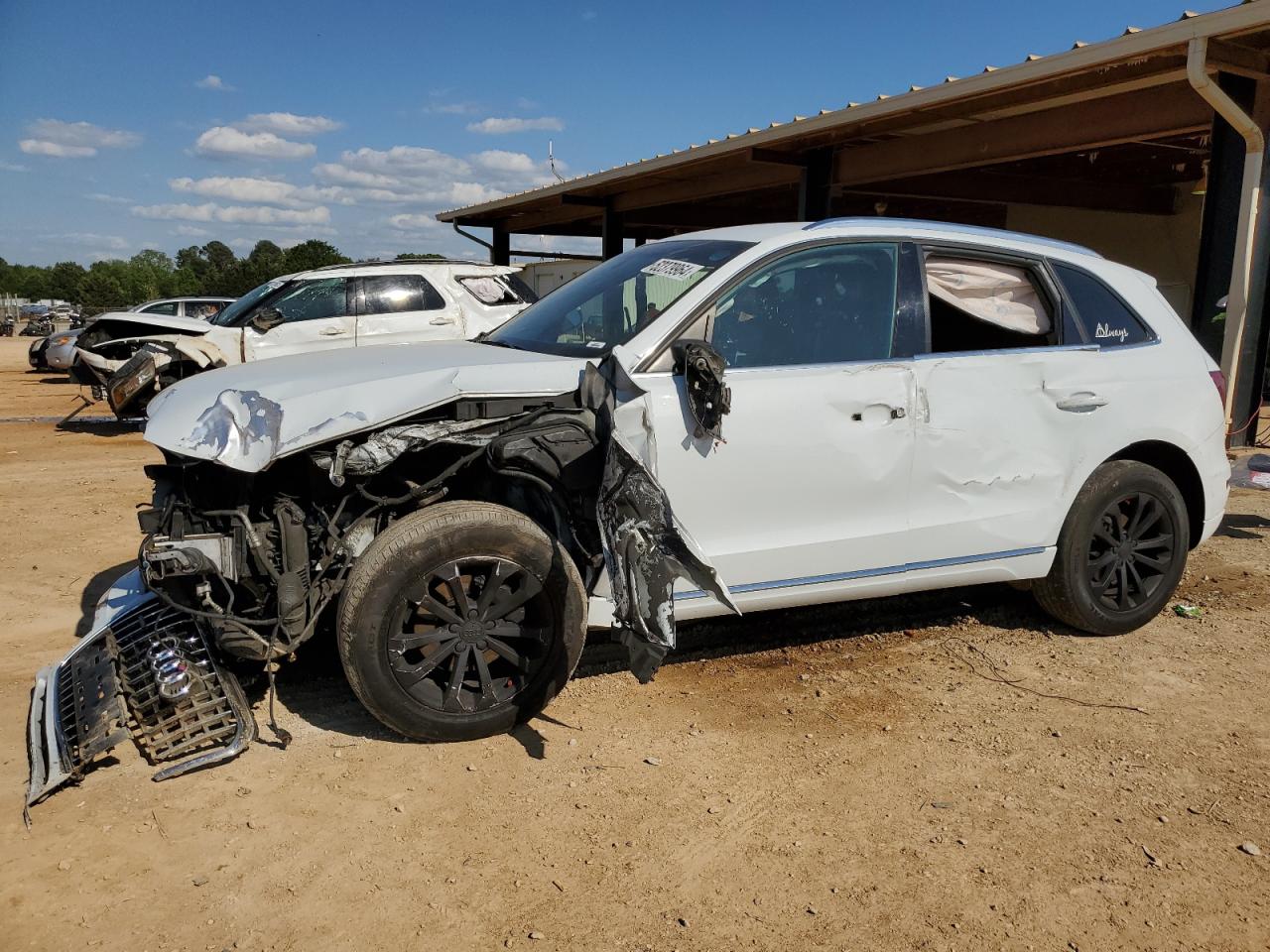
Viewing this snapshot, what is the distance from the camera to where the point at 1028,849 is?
317 cm

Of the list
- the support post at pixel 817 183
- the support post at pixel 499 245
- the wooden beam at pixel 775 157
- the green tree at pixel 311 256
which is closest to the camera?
the wooden beam at pixel 775 157

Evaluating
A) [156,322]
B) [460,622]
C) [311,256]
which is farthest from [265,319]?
[311,256]

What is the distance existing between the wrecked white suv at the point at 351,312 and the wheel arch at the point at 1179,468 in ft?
24.1

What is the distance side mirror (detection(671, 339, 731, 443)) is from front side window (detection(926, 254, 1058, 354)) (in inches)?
47.7

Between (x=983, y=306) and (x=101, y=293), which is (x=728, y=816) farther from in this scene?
(x=101, y=293)

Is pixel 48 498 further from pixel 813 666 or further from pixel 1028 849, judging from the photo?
pixel 1028 849

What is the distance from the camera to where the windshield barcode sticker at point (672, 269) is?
4.22 metres

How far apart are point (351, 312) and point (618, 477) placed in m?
7.96

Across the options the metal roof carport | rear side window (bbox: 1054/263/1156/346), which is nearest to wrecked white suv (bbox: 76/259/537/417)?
the metal roof carport

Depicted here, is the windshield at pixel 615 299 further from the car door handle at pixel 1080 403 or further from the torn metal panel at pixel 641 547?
the car door handle at pixel 1080 403

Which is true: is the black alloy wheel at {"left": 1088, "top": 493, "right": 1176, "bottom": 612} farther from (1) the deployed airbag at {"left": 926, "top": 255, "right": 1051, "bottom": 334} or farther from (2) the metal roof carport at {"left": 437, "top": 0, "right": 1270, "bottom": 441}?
(2) the metal roof carport at {"left": 437, "top": 0, "right": 1270, "bottom": 441}

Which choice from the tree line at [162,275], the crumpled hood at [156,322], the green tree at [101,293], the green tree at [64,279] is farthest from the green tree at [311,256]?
the crumpled hood at [156,322]

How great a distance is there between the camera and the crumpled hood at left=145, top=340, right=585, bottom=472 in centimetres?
347

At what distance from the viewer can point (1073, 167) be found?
44.7ft
